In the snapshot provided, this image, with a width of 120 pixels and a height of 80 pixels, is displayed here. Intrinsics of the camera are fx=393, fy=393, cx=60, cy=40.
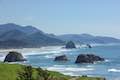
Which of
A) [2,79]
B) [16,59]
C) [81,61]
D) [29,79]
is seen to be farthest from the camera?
[16,59]

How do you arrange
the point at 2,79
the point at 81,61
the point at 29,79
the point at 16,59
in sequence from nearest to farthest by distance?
the point at 29,79
the point at 2,79
the point at 81,61
the point at 16,59

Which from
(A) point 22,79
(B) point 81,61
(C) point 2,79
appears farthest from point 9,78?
(B) point 81,61

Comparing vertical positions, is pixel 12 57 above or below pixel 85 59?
above

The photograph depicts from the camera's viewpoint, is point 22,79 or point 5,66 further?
point 5,66

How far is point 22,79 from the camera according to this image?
1047 inches

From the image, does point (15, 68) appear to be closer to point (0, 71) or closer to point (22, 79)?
point (0, 71)

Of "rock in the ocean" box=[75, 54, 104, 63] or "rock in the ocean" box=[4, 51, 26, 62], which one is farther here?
"rock in the ocean" box=[4, 51, 26, 62]

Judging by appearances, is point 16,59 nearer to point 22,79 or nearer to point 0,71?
point 0,71

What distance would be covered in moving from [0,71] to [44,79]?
21.0 m

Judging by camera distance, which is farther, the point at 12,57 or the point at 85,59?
the point at 12,57

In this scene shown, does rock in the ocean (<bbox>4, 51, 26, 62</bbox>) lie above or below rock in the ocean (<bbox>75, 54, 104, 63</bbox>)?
above

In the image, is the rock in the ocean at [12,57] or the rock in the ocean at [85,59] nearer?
the rock in the ocean at [85,59]

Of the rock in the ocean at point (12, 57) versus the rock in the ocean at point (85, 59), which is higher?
the rock in the ocean at point (12, 57)

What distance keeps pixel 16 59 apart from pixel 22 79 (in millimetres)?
112589
